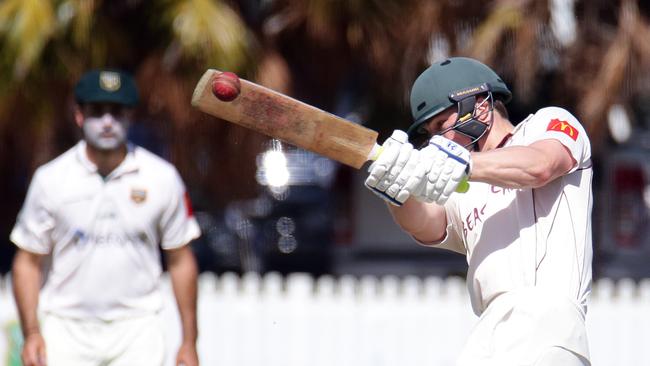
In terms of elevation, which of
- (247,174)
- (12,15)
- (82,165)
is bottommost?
(82,165)

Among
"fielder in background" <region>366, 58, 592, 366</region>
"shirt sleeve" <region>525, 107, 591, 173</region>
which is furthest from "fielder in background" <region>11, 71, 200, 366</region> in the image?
"shirt sleeve" <region>525, 107, 591, 173</region>

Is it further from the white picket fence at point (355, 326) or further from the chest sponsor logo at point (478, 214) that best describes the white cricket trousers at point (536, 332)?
the white picket fence at point (355, 326)

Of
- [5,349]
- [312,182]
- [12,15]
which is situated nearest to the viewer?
[5,349]

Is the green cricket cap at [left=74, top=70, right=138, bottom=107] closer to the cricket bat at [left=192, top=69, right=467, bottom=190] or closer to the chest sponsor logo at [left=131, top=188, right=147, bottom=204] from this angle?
the chest sponsor logo at [left=131, top=188, right=147, bottom=204]

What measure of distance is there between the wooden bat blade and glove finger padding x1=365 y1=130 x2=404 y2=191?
3.0 inches

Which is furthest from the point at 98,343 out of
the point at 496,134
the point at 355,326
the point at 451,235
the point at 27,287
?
the point at 355,326

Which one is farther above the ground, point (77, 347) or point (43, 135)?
point (43, 135)

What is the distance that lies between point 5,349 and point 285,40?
396 cm

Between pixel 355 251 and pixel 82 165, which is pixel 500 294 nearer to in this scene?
pixel 82 165

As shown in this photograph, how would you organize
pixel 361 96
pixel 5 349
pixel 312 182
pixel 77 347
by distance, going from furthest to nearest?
pixel 312 182 → pixel 361 96 → pixel 5 349 → pixel 77 347

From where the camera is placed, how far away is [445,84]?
344 centimetres

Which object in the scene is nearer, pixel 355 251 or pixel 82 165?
pixel 82 165

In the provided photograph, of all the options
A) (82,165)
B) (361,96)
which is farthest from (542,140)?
(361,96)

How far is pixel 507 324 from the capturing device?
3.38 meters
